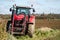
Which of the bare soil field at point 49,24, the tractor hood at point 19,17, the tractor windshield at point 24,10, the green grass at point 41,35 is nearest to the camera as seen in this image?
the green grass at point 41,35

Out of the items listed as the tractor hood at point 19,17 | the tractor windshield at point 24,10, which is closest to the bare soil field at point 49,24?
the tractor windshield at point 24,10

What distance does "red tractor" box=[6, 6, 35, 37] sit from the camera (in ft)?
56.2

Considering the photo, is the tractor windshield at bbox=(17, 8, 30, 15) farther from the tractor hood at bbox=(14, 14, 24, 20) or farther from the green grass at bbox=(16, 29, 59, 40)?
the green grass at bbox=(16, 29, 59, 40)

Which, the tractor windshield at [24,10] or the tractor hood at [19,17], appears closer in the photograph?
the tractor hood at [19,17]

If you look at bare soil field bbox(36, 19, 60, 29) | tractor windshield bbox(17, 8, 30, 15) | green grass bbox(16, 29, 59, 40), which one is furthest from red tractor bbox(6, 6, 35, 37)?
bare soil field bbox(36, 19, 60, 29)

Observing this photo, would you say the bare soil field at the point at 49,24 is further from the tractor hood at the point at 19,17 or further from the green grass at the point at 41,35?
the tractor hood at the point at 19,17

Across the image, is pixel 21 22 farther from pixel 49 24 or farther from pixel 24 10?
pixel 49 24

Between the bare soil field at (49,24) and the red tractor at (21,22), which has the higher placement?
the red tractor at (21,22)

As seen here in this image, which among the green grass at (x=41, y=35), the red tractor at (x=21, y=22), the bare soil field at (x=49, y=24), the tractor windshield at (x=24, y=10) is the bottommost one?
the bare soil field at (x=49, y=24)

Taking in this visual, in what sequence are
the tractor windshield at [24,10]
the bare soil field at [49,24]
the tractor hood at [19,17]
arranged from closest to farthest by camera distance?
the tractor hood at [19,17]
the tractor windshield at [24,10]
the bare soil field at [49,24]

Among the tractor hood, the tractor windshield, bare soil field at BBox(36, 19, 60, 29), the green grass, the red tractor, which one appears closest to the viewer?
the green grass

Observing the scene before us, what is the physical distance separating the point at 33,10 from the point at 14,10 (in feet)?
4.90

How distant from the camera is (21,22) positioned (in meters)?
17.5

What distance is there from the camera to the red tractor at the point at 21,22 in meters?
17.1
